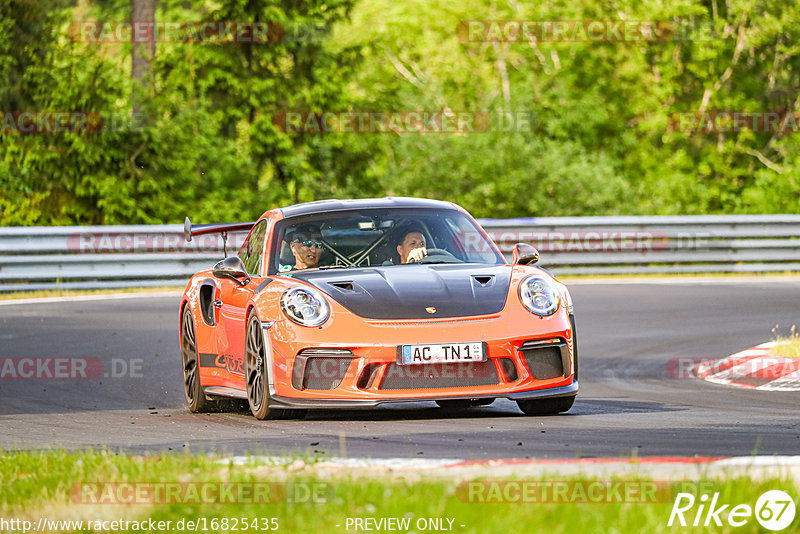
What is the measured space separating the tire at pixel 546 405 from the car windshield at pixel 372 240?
105cm

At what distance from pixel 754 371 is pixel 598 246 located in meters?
10.2

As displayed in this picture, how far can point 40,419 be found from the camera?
898 centimetres

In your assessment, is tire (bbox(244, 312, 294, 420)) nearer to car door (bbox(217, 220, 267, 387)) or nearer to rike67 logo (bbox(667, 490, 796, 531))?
car door (bbox(217, 220, 267, 387))

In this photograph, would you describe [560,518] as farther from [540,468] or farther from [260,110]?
[260,110]

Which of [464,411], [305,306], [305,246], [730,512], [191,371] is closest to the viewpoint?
[730,512]

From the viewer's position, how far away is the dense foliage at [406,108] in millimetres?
27016

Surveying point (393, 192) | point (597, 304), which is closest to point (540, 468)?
point (597, 304)

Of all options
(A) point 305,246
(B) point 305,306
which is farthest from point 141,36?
(B) point 305,306

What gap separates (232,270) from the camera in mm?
8859

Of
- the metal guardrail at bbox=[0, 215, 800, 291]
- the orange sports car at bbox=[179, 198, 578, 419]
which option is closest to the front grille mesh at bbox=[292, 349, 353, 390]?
the orange sports car at bbox=[179, 198, 578, 419]

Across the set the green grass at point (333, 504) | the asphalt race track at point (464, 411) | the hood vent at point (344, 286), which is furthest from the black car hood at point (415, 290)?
the green grass at point (333, 504)

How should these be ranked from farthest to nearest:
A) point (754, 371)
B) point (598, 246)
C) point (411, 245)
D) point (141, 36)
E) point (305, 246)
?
point (141, 36) → point (598, 246) → point (754, 371) → point (411, 245) → point (305, 246)

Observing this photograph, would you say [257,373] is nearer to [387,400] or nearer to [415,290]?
[387,400]

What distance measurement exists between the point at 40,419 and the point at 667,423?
12.9 feet
